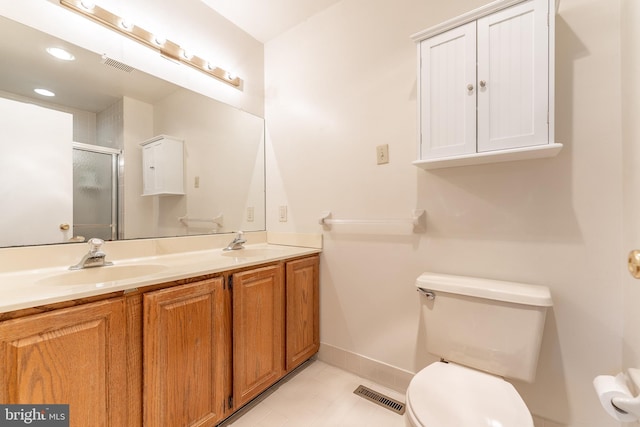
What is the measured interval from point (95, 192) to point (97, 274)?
16.7 inches

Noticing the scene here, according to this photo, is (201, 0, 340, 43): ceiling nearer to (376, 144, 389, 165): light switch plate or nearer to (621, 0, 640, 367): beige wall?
(376, 144, 389, 165): light switch plate

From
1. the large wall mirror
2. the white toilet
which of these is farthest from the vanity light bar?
the white toilet

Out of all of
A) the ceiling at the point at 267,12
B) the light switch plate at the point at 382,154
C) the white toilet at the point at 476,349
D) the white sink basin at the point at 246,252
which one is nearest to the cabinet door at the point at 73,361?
the white sink basin at the point at 246,252

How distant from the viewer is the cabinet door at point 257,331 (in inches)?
50.1

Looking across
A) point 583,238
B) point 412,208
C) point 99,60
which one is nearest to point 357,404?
point 412,208

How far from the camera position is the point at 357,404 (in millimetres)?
1421

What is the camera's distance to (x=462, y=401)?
2.84ft

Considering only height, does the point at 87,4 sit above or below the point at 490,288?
above

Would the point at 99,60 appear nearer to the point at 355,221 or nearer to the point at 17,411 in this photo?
the point at 17,411

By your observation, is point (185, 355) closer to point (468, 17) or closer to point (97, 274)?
point (97, 274)

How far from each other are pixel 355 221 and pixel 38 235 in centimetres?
154

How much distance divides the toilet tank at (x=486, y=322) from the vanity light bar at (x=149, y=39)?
73.2 inches

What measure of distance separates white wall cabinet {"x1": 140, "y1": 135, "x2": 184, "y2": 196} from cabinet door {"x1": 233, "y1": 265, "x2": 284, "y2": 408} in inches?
30.8

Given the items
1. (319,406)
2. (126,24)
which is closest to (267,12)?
(126,24)
